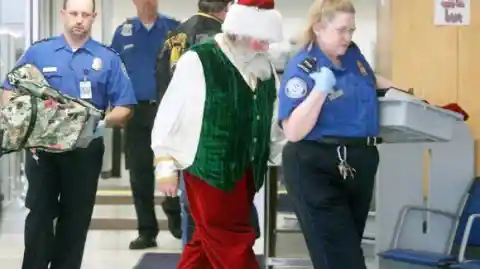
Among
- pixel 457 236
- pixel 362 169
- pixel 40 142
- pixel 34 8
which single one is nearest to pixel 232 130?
pixel 362 169

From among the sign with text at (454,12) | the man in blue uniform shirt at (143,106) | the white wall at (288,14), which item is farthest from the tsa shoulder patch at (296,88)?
the white wall at (288,14)

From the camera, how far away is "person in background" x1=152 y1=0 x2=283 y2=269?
8.50 ft

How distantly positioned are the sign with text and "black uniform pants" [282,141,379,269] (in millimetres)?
1726

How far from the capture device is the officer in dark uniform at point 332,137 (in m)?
2.73

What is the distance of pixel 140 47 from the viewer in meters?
5.14

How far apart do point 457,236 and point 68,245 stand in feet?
6.38

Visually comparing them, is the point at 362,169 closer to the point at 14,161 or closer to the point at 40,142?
the point at 40,142

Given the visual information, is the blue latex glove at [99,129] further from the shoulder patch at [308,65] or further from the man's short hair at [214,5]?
the shoulder patch at [308,65]

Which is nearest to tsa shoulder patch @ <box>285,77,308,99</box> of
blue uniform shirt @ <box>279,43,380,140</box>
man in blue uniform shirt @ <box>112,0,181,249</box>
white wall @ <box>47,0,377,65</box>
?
blue uniform shirt @ <box>279,43,380,140</box>

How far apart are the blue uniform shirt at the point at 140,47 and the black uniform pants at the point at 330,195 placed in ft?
7.99

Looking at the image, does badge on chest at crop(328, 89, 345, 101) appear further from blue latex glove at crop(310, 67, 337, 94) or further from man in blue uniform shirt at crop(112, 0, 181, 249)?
man in blue uniform shirt at crop(112, 0, 181, 249)

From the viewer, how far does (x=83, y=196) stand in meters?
3.44

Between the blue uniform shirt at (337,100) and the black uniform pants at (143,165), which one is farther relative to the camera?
the black uniform pants at (143,165)

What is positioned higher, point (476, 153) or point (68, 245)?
point (476, 153)
